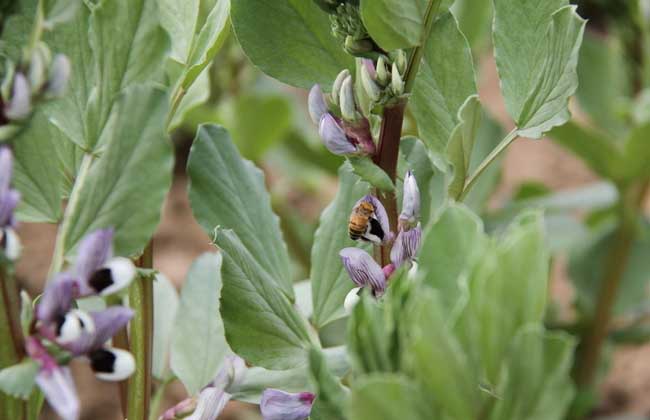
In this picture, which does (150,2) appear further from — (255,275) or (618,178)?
(618,178)

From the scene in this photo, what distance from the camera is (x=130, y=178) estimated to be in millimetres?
426

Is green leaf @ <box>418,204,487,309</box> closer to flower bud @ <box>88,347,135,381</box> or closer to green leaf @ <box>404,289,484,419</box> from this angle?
green leaf @ <box>404,289,484,419</box>

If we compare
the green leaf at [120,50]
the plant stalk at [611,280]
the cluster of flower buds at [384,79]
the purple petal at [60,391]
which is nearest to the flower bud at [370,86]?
the cluster of flower buds at [384,79]

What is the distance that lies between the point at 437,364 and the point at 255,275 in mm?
197

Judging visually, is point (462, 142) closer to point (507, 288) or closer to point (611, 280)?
point (507, 288)

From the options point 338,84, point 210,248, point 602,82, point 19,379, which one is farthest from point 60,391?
point 210,248

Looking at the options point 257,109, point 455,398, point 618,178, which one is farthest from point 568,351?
point 257,109

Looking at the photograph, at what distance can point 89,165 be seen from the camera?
49 centimetres

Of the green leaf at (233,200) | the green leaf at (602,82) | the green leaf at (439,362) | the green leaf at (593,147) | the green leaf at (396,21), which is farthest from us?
the green leaf at (602,82)

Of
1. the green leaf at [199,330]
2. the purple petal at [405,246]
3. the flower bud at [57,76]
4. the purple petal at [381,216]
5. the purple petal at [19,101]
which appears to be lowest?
the green leaf at [199,330]

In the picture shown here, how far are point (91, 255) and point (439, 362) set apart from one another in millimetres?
153

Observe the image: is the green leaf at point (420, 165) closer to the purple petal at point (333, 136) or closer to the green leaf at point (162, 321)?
the purple petal at point (333, 136)

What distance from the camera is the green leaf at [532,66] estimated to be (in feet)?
1.70

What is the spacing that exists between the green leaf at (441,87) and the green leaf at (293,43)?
0.05 metres
